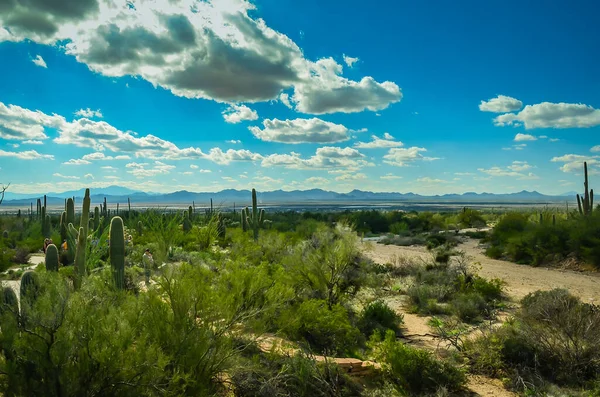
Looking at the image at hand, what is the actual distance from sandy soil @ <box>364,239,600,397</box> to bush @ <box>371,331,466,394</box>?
0.46m

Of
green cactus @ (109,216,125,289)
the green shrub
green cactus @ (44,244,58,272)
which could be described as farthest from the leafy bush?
green cactus @ (44,244,58,272)

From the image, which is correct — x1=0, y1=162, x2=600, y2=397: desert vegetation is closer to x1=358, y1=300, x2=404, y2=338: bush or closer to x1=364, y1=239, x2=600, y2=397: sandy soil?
x1=358, y1=300, x2=404, y2=338: bush

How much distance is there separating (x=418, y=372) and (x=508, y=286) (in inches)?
464

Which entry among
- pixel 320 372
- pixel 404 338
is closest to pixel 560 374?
pixel 404 338

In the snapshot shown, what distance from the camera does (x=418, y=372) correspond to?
8.08m

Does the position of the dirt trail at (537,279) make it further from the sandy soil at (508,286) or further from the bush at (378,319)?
the bush at (378,319)

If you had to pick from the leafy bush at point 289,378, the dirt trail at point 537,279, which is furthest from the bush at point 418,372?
the dirt trail at point 537,279

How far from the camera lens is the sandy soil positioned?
8.66 metres

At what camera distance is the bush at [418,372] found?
7.98 m

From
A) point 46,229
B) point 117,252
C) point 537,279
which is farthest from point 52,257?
point 46,229

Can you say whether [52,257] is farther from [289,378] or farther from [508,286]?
[508,286]

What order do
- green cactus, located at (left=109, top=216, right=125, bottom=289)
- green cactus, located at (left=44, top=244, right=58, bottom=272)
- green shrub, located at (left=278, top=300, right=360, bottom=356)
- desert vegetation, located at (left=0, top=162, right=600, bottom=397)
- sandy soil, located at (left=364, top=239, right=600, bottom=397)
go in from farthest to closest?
1. green cactus, located at (left=44, top=244, right=58, bottom=272)
2. green cactus, located at (left=109, top=216, right=125, bottom=289)
3. green shrub, located at (left=278, top=300, right=360, bottom=356)
4. sandy soil, located at (left=364, top=239, right=600, bottom=397)
5. desert vegetation, located at (left=0, top=162, right=600, bottom=397)

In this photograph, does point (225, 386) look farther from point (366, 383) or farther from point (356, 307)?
point (356, 307)

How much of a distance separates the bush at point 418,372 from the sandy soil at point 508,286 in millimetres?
456
